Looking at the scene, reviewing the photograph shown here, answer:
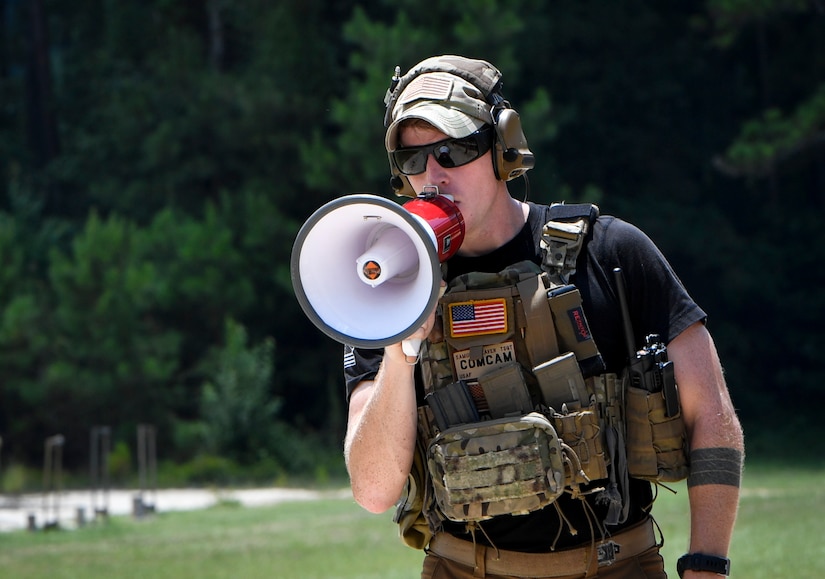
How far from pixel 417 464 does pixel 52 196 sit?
100 feet

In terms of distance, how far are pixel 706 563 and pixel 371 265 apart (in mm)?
929

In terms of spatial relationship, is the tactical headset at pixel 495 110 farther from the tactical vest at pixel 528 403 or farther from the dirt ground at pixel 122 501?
the dirt ground at pixel 122 501

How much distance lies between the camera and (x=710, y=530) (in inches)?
109

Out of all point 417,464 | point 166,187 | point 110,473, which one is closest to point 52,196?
point 166,187

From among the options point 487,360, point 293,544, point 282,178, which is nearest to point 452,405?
point 487,360

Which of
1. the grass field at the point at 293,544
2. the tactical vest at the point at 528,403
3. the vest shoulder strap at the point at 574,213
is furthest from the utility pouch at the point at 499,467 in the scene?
the grass field at the point at 293,544

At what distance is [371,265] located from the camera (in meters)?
2.79

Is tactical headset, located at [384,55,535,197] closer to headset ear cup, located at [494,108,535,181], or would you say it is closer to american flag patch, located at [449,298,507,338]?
Answer: headset ear cup, located at [494,108,535,181]

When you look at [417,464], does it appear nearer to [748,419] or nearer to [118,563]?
[118,563]

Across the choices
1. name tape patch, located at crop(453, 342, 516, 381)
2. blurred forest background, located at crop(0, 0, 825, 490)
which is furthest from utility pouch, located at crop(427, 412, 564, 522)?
blurred forest background, located at crop(0, 0, 825, 490)

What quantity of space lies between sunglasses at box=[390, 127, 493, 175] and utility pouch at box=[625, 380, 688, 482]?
62 cm

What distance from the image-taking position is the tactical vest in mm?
2875

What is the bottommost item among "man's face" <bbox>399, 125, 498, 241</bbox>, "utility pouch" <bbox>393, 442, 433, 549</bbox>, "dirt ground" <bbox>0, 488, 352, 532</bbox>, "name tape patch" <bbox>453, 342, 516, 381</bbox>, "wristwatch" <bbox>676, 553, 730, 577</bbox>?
"dirt ground" <bbox>0, 488, 352, 532</bbox>

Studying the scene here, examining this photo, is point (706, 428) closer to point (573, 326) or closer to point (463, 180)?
point (573, 326)
